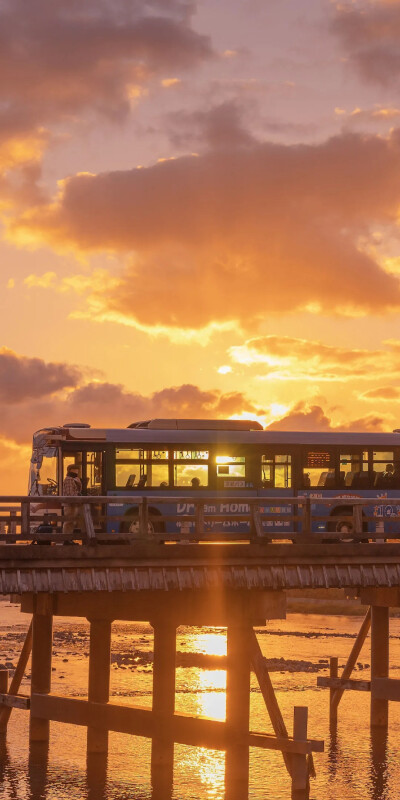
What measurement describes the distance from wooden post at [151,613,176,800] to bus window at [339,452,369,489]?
14275 mm

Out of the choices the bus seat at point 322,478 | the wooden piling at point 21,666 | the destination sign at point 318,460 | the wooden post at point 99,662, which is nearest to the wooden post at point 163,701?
the wooden post at point 99,662

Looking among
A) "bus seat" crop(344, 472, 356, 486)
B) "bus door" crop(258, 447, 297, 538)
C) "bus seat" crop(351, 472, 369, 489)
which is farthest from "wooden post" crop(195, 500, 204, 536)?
"bus seat" crop(351, 472, 369, 489)

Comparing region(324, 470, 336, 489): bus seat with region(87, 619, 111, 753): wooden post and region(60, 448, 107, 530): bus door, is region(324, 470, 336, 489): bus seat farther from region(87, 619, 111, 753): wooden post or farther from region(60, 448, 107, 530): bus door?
region(87, 619, 111, 753): wooden post

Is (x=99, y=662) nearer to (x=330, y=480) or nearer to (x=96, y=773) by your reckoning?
(x=96, y=773)

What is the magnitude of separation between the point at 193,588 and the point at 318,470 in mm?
15983

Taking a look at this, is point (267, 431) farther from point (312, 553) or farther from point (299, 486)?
point (312, 553)

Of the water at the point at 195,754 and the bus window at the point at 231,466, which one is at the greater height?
the bus window at the point at 231,466

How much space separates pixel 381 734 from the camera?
102 ft

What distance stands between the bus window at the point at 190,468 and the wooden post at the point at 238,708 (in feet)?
43.9

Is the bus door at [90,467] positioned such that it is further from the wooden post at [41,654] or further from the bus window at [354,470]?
the wooden post at [41,654]

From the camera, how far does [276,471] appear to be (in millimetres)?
36000

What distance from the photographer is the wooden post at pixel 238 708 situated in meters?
21.5

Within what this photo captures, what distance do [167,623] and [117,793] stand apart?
4.45 metres

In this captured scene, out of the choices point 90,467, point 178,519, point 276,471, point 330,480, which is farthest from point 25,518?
point 330,480
